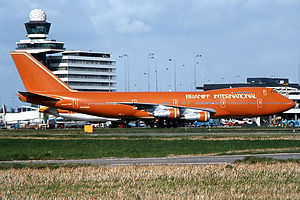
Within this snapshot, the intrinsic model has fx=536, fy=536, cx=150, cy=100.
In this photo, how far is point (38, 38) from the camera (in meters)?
181

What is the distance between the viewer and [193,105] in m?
76.1

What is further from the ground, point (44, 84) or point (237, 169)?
point (44, 84)

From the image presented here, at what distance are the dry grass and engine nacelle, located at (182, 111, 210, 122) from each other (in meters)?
47.7

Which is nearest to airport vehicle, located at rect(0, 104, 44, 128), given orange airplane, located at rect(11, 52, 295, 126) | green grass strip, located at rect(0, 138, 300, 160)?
orange airplane, located at rect(11, 52, 295, 126)

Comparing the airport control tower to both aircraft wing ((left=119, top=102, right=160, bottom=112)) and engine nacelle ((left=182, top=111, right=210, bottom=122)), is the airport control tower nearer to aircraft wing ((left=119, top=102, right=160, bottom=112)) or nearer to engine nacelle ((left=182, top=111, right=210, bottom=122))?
aircraft wing ((left=119, top=102, right=160, bottom=112))

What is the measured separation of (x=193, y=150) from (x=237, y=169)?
14.5 meters

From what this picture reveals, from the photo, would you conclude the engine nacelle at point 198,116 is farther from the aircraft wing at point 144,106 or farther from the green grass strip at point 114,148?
the green grass strip at point 114,148

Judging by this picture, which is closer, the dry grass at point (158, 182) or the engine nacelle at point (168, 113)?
the dry grass at point (158, 182)

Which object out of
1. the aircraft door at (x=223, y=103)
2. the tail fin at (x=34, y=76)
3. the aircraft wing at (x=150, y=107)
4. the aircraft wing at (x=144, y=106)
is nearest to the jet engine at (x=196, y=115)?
the aircraft wing at (x=150, y=107)

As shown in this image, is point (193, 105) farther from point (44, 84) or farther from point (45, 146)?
point (45, 146)

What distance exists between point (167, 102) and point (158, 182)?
56.4 m

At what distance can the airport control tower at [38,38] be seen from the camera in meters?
174

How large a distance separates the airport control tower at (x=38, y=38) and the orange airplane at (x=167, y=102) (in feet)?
321

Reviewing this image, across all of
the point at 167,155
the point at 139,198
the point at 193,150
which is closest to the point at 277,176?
the point at 139,198
